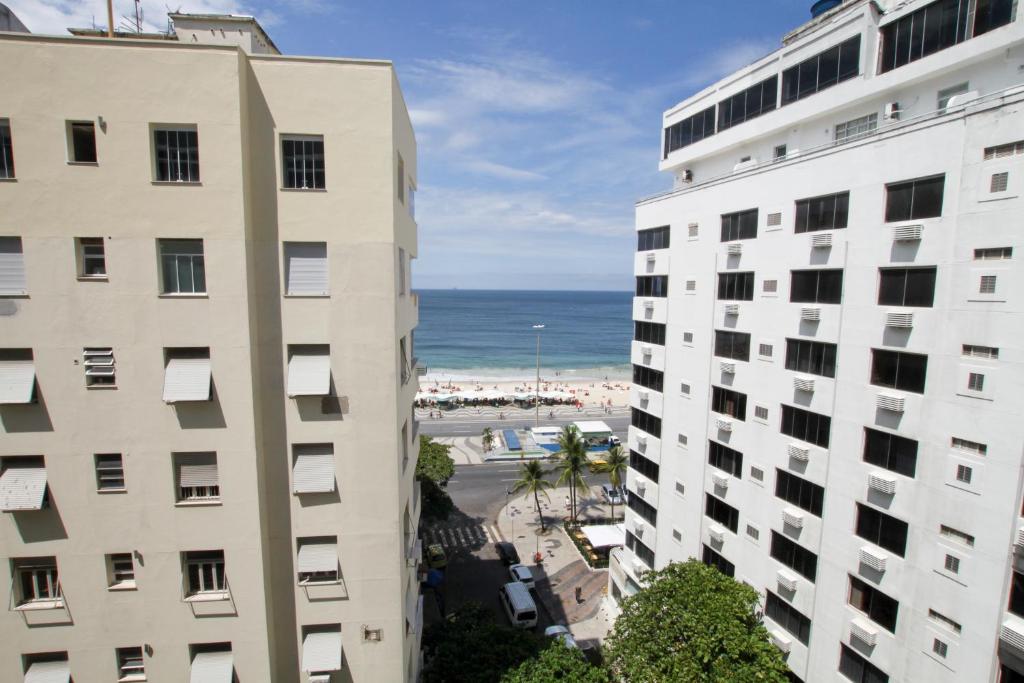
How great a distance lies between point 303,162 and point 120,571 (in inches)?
478

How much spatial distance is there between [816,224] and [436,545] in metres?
37.3

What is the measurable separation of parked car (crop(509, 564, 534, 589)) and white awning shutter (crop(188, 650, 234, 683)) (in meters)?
26.9

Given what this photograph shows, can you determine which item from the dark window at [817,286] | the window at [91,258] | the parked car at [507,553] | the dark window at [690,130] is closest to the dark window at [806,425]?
the dark window at [817,286]

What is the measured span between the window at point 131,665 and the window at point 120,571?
191 centimetres

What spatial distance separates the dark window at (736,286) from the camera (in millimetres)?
24263

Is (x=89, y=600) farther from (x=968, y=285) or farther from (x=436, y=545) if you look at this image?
(x=436, y=545)

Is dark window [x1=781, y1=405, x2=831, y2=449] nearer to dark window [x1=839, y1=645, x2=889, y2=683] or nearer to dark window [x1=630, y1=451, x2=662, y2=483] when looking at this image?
dark window [x1=839, y1=645, x2=889, y2=683]

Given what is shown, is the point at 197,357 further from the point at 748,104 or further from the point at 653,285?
the point at 748,104

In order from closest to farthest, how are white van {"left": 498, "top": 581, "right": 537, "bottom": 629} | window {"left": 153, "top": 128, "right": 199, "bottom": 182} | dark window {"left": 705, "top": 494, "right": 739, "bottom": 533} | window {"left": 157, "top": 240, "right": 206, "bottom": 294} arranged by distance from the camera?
window {"left": 153, "top": 128, "right": 199, "bottom": 182}
window {"left": 157, "top": 240, "right": 206, "bottom": 294}
dark window {"left": 705, "top": 494, "right": 739, "bottom": 533}
white van {"left": 498, "top": 581, "right": 537, "bottom": 629}

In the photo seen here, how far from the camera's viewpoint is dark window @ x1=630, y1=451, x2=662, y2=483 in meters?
31.7

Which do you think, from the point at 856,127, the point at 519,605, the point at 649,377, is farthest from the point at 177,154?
the point at 519,605

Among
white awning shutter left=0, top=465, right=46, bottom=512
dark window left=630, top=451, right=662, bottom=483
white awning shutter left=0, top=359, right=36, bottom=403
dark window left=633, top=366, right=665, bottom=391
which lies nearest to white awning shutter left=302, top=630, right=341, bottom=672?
white awning shutter left=0, top=465, right=46, bottom=512

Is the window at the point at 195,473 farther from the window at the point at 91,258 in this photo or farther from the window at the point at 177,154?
the window at the point at 177,154

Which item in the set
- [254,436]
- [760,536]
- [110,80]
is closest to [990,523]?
[760,536]
